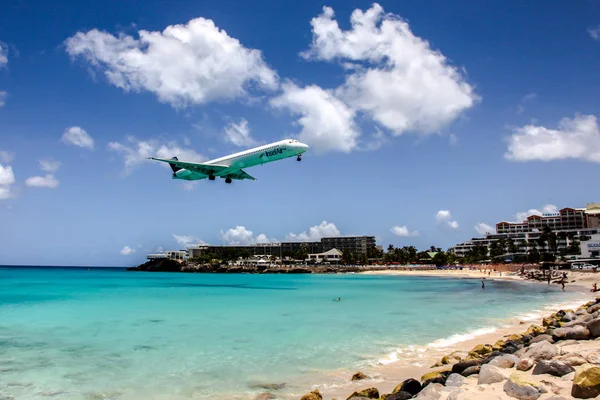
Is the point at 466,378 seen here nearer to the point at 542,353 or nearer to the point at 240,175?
the point at 542,353

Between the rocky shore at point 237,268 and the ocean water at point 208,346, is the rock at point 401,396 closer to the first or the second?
the ocean water at point 208,346

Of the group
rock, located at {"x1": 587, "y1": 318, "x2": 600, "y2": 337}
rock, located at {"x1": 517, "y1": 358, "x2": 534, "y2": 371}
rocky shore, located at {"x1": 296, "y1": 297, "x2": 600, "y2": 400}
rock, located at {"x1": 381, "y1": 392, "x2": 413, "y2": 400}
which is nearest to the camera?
rocky shore, located at {"x1": 296, "y1": 297, "x2": 600, "y2": 400}

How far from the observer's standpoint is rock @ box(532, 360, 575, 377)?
7195 mm

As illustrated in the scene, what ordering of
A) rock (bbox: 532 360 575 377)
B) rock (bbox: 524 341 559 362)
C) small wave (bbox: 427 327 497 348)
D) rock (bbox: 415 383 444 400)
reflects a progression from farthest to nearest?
1. small wave (bbox: 427 327 497 348)
2. rock (bbox: 524 341 559 362)
3. rock (bbox: 415 383 444 400)
4. rock (bbox: 532 360 575 377)

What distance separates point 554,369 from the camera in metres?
7.33

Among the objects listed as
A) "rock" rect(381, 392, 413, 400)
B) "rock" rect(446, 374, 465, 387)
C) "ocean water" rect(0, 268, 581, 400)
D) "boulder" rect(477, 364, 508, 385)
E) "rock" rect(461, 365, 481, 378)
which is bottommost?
"ocean water" rect(0, 268, 581, 400)

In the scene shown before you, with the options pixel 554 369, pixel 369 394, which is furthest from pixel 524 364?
pixel 369 394

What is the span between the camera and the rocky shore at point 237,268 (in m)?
144

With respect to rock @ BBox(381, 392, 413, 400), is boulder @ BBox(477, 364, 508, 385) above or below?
above

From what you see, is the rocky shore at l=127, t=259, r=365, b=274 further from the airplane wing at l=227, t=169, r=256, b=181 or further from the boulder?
the boulder

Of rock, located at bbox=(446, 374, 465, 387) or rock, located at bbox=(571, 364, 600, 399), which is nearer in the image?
rock, located at bbox=(571, 364, 600, 399)

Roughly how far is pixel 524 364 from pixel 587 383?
275 cm

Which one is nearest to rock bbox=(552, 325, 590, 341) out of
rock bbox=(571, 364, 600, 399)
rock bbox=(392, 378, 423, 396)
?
rock bbox=(392, 378, 423, 396)

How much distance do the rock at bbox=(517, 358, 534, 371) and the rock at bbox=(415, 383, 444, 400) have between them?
1703 millimetres
